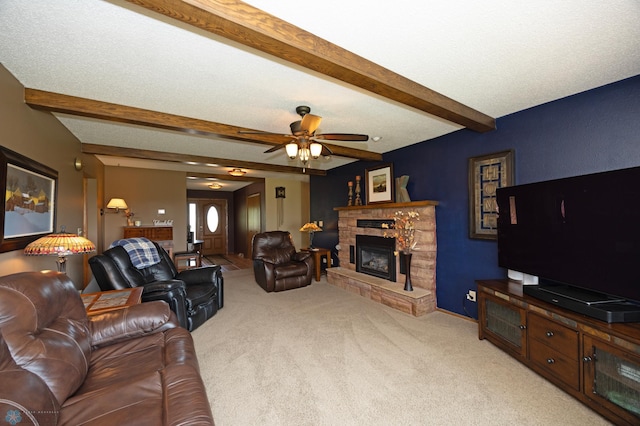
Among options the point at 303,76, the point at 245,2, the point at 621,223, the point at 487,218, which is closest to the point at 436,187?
the point at 487,218

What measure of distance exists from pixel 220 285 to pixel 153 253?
0.95m

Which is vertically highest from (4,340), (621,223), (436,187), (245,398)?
(436,187)

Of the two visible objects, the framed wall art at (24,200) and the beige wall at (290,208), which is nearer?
the framed wall art at (24,200)

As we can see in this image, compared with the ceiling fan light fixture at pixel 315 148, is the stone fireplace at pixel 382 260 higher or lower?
lower

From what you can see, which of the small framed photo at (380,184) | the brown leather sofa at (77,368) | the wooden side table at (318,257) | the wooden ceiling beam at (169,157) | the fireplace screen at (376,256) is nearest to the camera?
the brown leather sofa at (77,368)

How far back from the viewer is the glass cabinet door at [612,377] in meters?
1.56

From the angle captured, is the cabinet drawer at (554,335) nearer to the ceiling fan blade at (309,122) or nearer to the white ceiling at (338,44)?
the white ceiling at (338,44)

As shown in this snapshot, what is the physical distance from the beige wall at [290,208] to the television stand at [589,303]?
6.00 metres

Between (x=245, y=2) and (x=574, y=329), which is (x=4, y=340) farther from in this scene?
(x=574, y=329)

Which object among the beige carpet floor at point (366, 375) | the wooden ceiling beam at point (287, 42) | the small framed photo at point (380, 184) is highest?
the wooden ceiling beam at point (287, 42)

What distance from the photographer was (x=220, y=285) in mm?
3746

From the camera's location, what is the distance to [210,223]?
9.46m

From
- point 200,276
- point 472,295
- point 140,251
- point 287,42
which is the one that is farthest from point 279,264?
point 287,42

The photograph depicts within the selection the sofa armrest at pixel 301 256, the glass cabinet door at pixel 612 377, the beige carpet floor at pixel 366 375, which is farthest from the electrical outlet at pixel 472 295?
the sofa armrest at pixel 301 256
